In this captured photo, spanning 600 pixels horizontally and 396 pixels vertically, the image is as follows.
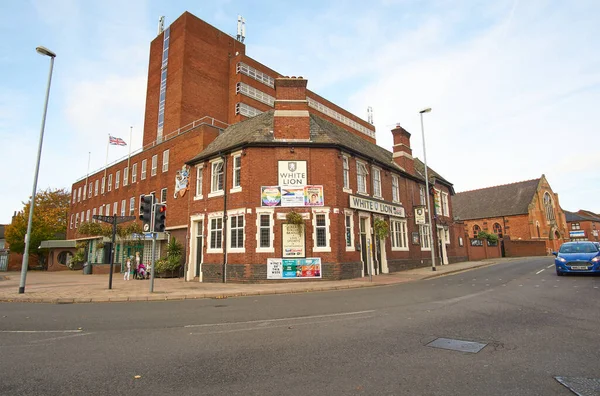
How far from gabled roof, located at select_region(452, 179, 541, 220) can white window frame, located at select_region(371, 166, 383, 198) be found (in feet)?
137

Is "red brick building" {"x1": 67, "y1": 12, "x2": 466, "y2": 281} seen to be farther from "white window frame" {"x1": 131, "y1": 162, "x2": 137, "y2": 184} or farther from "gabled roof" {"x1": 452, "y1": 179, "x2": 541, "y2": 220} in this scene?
"gabled roof" {"x1": 452, "y1": 179, "x2": 541, "y2": 220}

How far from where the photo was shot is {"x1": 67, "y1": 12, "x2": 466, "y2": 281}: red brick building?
18234mm

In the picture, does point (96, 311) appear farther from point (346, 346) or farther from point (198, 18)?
point (198, 18)

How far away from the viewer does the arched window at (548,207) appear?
59.2m

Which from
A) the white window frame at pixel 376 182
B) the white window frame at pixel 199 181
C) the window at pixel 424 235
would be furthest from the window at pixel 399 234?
the white window frame at pixel 199 181

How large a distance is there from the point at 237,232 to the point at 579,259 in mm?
16329

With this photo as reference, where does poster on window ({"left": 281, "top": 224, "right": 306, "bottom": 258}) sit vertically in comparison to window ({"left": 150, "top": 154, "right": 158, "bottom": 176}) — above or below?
below

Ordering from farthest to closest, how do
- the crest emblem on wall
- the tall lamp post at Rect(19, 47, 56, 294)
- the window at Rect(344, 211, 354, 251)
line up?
the crest emblem on wall → the window at Rect(344, 211, 354, 251) → the tall lamp post at Rect(19, 47, 56, 294)

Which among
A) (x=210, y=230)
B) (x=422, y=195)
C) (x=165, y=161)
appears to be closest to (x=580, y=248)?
(x=422, y=195)

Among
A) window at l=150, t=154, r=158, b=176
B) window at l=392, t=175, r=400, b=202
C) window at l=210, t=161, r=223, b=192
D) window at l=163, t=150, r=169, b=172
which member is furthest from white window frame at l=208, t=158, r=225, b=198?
window at l=150, t=154, r=158, b=176

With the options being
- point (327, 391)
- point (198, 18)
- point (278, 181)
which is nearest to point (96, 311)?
point (327, 391)

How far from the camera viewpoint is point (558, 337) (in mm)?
5609

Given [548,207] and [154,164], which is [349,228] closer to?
[154,164]

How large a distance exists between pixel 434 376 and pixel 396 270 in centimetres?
1974
